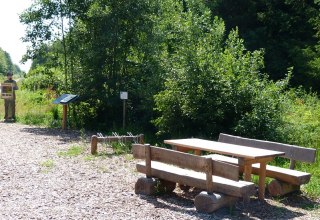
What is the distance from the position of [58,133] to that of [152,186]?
8.57 meters

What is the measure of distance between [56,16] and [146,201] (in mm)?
11427

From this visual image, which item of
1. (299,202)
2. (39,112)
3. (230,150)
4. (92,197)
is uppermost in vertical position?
(230,150)

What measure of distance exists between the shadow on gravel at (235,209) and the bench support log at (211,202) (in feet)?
0.28

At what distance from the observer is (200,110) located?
12.1m

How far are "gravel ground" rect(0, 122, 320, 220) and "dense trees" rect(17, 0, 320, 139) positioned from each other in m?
2.45

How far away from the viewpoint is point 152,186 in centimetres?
768

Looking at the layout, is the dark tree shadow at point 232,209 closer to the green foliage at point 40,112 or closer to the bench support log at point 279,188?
the bench support log at point 279,188

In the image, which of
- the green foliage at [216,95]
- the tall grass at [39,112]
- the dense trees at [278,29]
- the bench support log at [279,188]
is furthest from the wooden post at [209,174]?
the dense trees at [278,29]

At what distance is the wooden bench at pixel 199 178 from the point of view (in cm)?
663

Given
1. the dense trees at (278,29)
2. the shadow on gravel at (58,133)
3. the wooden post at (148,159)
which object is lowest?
the shadow on gravel at (58,133)

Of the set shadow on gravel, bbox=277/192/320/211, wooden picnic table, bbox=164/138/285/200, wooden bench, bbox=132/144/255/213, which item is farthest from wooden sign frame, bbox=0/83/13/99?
shadow on gravel, bbox=277/192/320/211

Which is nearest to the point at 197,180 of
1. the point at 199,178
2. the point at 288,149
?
the point at 199,178

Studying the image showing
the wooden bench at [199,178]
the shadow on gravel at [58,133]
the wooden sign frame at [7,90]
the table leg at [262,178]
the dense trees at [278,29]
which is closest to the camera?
the wooden bench at [199,178]

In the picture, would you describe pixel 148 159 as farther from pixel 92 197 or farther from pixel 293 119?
pixel 293 119
